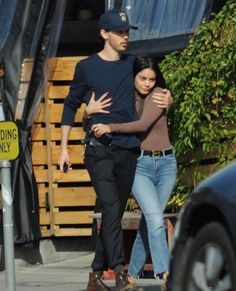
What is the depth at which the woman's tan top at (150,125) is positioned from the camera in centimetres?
834

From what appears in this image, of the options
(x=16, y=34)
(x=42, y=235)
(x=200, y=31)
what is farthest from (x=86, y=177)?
(x=200, y=31)

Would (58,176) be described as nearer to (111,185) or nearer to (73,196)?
(73,196)

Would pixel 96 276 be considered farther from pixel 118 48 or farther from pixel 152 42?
pixel 152 42

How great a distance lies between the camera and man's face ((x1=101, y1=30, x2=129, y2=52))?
8.45 metres

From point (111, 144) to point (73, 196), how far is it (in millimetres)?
3567

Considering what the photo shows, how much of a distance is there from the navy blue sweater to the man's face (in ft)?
0.33

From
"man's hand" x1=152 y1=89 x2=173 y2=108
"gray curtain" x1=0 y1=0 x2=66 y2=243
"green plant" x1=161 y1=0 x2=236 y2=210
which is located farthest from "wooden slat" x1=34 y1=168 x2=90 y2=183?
"man's hand" x1=152 y1=89 x2=173 y2=108

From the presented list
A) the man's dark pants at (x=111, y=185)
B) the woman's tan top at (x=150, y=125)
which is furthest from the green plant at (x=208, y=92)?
the man's dark pants at (x=111, y=185)

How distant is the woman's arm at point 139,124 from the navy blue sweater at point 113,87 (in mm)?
82

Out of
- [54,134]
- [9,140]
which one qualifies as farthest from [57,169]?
[9,140]

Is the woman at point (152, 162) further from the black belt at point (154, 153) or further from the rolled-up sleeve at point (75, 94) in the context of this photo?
the rolled-up sleeve at point (75, 94)

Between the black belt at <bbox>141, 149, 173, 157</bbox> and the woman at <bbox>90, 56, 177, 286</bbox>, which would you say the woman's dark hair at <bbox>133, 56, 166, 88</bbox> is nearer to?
the woman at <bbox>90, 56, 177, 286</bbox>

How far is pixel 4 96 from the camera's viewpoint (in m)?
11.4

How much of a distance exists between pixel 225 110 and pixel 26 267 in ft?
9.85
